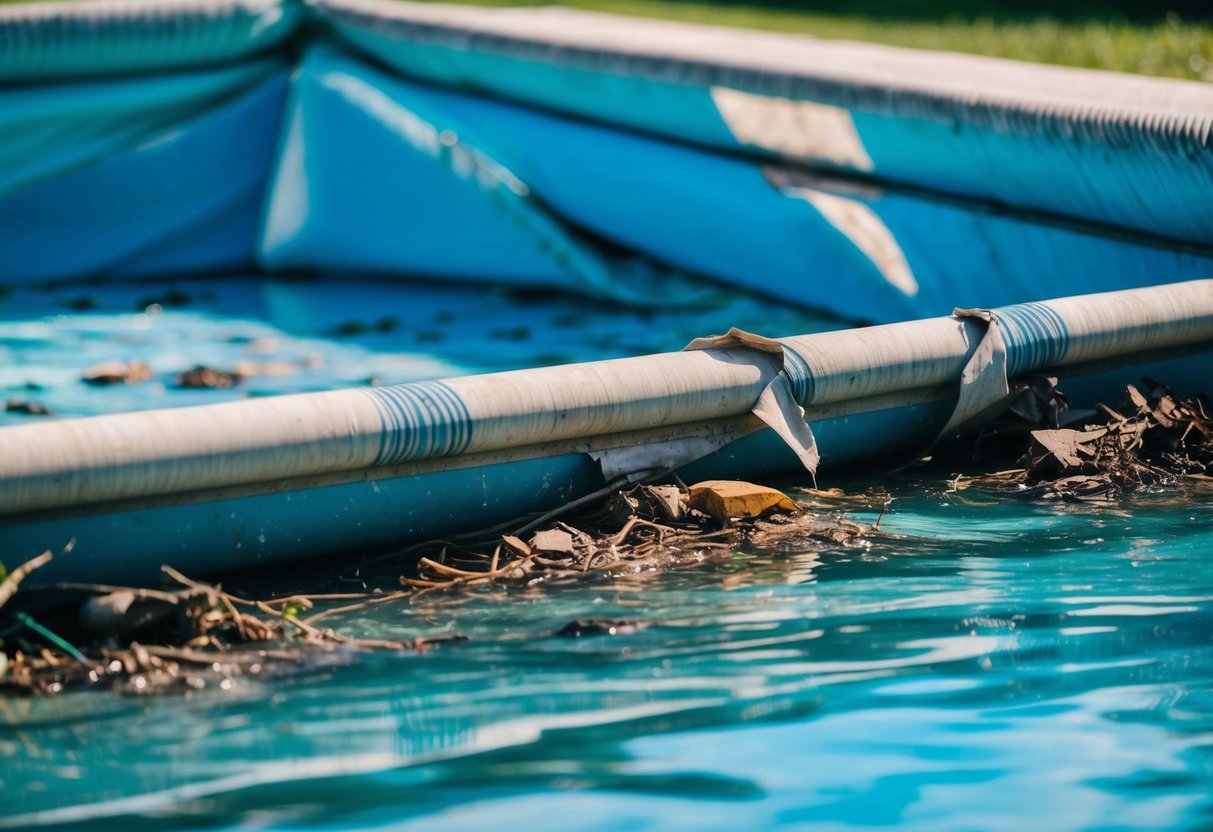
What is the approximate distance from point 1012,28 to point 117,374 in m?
4.92

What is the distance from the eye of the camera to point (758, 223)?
166 inches

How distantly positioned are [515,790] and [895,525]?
1028mm

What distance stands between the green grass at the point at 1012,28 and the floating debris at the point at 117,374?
3.31 m

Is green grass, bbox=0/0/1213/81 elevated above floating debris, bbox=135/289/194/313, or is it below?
above

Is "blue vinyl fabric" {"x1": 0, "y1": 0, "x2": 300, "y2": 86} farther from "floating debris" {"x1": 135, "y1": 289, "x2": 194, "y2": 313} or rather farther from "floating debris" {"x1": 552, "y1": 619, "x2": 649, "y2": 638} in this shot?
"floating debris" {"x1": 552, "y1": 619, "x2": 649, "y2": 638}

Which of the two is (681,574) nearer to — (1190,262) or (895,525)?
(895,525)

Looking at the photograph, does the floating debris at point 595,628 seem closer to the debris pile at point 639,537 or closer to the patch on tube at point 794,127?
the debris pile at point 639,537

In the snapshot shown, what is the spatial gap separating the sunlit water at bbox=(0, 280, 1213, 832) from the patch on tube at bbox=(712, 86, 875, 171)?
1.77m

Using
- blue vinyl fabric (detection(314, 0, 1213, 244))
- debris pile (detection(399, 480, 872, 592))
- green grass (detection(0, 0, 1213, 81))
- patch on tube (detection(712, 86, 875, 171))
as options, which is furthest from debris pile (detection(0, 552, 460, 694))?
green grass (detection(0, 0, 1213, 81))

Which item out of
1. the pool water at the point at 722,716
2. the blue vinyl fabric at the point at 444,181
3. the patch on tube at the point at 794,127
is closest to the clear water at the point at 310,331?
the blue vinyl fabric at the point at 444,181

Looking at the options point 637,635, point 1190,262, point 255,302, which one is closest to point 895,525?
point 637,635

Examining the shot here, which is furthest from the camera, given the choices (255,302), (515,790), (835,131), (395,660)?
(255,302)

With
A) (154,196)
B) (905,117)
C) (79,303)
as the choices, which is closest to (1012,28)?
(905,117)

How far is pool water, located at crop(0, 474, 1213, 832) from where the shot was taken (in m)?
1.50
